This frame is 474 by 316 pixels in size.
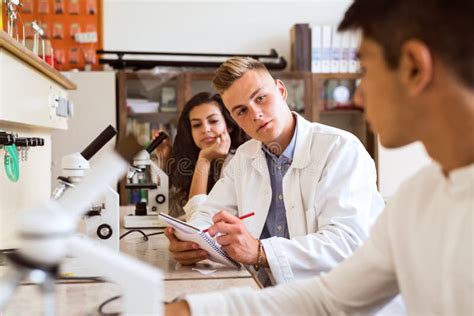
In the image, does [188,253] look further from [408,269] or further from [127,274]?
[127,274]

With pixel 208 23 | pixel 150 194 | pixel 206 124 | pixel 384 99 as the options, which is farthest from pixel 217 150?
pixel 208 23

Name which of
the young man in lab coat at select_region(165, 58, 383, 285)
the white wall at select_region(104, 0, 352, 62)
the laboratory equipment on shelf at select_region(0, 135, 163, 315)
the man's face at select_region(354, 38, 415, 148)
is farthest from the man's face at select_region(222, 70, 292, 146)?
the white wall at select_region(104, 0, 352, 62)

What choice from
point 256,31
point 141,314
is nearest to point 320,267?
point 141,314

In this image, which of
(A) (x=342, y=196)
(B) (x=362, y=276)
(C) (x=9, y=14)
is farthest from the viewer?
(C) (x=9, y=14)

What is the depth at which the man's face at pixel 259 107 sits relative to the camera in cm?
173

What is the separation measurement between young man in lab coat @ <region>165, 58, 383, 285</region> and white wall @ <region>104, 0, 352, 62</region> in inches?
98.9

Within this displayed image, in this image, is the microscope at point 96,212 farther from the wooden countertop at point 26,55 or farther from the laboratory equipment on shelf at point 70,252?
the laboratory equipment on shelf at point 70,252

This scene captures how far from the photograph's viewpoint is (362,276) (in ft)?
2.88

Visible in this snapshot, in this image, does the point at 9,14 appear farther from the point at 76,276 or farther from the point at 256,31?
the point at 256,31

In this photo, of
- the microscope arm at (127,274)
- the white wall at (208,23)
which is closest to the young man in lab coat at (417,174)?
the microscope arm at (127,274)

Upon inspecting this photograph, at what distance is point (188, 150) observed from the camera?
267 centimetres

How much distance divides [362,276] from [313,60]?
3364mm

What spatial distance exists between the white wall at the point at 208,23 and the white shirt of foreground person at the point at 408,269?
3.54m

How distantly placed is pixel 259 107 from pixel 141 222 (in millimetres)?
780
